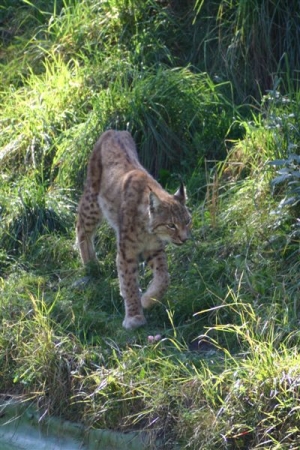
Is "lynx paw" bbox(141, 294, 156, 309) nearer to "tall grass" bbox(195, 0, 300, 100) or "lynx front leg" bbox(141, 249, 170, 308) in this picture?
"lynx front leg" bbox(141, 249, 170, 308)

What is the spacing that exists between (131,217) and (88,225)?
84 centimetres

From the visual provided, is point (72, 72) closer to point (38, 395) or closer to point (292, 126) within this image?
point (292, 126)

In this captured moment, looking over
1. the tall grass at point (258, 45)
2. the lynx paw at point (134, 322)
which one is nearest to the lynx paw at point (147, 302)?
the lynx paw at point (134, 322)

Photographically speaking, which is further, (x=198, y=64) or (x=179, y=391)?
(x=198, y=64)

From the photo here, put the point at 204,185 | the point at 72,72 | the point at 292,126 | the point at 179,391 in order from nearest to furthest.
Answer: the point at 179,391, the point at 292,126, the point at 204,185, the point at 72,72

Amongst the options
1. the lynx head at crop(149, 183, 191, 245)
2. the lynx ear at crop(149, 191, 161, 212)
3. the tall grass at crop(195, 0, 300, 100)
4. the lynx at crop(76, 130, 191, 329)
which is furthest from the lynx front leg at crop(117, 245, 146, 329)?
the tall grass at crop(195, 0, 300, 100)

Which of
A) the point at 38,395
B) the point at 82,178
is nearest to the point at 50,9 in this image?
the point at 82,178

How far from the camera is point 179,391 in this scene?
264 inches

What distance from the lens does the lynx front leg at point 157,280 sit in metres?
7.98

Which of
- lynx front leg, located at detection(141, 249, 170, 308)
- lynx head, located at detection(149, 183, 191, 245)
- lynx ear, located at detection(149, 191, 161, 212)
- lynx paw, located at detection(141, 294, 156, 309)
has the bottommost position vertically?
lynx paw, located at detection(141, 294, 156, 309)

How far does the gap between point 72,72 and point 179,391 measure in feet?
16.1

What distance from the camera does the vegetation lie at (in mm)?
6715

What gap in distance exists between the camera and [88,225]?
8.88m

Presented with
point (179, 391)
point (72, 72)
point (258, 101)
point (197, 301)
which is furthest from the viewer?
point (72, 72)
